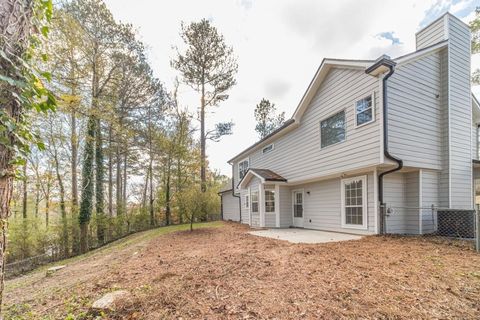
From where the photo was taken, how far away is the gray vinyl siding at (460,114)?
813 centimetres

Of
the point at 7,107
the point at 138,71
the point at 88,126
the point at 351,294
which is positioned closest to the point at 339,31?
the point at 351,294

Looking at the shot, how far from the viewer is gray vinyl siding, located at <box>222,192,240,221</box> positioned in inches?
675

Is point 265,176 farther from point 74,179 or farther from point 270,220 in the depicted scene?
point 74,179

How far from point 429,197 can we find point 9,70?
10.7 meters

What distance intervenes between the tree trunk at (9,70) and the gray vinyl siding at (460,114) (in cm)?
1138

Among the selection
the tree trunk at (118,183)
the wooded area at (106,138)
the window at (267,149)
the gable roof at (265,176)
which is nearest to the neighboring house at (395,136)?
the gable roof at (265,176)

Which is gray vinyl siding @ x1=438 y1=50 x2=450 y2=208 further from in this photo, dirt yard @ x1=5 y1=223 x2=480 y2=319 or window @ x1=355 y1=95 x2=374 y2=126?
dirt yard @ x1=5 y1=223 x2=480 y2=319

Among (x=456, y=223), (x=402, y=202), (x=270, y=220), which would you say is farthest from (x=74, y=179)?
(x=456, y=223)

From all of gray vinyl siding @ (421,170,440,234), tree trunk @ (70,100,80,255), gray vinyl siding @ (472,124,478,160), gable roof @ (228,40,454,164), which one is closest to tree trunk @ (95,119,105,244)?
tree trunk @ (70,100,80,255)

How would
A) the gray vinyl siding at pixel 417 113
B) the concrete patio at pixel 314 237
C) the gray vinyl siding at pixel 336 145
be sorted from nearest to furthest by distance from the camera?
the concrete patio at pixel 314 237, the gray vinyl siding at pixel 417 113, the gray vinyl siding at pixel 336 145

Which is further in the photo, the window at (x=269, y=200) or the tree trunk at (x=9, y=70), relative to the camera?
the window at (x=269, y=200)

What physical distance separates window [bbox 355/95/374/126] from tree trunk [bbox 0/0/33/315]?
319 inches

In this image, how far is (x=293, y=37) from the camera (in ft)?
34.3

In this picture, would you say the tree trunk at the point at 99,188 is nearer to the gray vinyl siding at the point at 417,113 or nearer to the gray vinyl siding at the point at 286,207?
the gray vinyl siding at the point at 286,207
